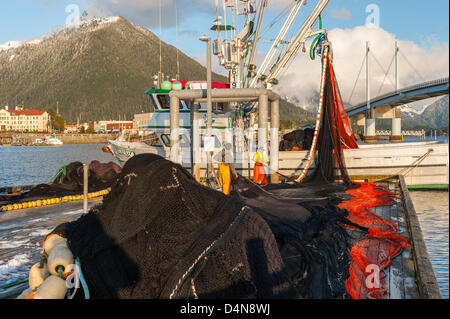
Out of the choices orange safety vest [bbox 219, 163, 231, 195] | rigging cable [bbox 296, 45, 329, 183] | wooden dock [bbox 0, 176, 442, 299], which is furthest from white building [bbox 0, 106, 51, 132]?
orange safety vest [bbox 219, 163, 231, 195]

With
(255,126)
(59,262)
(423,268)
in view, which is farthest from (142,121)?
(423,268)

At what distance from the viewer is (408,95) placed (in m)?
65.7

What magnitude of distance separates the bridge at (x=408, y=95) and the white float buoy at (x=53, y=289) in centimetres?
5995

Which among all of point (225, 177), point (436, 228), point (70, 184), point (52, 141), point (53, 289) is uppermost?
point (52, 141)

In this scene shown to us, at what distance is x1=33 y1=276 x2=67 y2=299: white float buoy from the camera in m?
3.86

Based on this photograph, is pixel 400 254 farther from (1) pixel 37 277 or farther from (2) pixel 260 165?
(2) pixel 260 165

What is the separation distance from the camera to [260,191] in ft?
31.1

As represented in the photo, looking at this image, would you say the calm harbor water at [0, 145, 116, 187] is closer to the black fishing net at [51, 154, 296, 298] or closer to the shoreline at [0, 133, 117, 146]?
the black fishing net at [51, 154, 296, 298]

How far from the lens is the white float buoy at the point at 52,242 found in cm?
525

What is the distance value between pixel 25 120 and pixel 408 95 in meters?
149

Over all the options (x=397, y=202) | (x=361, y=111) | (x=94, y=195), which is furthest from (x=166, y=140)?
(x=361, y=111)

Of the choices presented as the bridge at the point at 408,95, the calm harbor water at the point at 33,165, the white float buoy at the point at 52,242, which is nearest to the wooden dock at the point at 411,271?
the white float buoy at the point at 52,242

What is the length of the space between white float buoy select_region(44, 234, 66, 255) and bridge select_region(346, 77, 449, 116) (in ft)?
194
